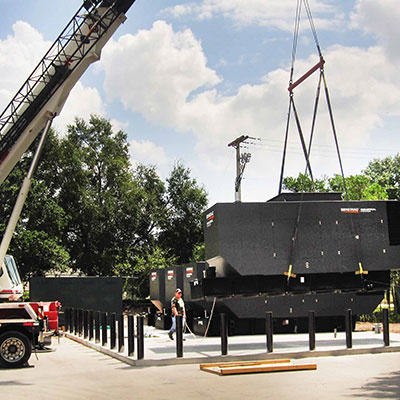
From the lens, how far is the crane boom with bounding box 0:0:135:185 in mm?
18906

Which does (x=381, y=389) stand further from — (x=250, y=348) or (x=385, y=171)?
(x=385, y=171)

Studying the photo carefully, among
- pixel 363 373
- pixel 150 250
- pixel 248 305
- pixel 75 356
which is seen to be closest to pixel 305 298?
pixel 248 305

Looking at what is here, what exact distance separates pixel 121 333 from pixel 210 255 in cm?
346

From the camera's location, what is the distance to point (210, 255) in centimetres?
1839

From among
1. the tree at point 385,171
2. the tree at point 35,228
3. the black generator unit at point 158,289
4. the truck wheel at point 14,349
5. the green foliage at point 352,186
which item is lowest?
the truck wheel at point 14,349

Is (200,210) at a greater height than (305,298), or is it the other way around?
(200,210)

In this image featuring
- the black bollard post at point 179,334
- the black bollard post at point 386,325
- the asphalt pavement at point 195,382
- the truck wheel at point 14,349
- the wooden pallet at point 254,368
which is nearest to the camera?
the asphalt pavement at point 195,382

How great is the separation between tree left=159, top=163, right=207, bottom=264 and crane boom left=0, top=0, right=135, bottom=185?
39.0 meters

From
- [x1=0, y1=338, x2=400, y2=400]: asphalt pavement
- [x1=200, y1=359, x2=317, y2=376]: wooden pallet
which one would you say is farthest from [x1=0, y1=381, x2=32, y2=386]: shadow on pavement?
[x1=200, y1=359, x2=317, y2=376]: wooden pallet

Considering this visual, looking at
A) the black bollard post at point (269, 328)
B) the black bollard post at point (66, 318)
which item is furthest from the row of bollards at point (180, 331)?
the black bollard post at point (66, 318)

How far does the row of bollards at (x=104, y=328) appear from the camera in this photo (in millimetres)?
16625

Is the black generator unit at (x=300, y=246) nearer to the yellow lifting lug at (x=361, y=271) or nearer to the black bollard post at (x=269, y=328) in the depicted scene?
the yellow lifting lug at (x=361, y=271)

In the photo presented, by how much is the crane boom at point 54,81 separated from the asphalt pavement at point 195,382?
6.75 metres

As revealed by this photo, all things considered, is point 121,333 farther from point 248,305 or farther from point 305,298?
point 305,298
